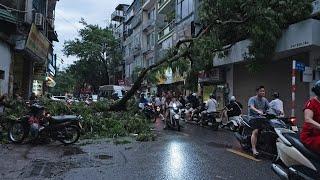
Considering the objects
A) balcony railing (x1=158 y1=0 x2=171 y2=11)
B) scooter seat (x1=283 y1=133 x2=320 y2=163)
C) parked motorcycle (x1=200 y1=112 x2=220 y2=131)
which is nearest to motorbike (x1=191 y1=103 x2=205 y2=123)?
parked motorcycle (x1=200 y1=112 x2=220 y2=131)

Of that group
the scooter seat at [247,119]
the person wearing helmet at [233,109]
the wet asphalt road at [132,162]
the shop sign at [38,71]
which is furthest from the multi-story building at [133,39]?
the scooter seat at [247,119]

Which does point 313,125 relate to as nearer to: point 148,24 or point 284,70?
point 284,70

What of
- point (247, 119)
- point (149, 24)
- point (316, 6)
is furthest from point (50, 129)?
point (149, 24)

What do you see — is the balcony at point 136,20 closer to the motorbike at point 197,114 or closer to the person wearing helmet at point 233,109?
the motorbike at point 197,114

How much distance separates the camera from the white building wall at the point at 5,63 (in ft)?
72.4

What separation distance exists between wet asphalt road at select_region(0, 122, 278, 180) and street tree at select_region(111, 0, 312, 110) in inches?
326

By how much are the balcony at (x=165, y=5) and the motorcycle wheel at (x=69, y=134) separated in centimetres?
3264

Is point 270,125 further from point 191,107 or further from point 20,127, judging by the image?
point 191,107

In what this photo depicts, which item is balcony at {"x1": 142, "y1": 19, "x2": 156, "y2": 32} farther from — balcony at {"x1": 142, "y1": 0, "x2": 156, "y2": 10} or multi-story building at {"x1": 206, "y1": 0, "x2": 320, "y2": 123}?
multi-story building at {"x1": 206, "y1": 0, "x2": 320, "y2": 123}

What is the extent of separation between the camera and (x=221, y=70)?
30359 mm

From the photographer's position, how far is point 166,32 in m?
47.9

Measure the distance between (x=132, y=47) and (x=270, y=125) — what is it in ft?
207

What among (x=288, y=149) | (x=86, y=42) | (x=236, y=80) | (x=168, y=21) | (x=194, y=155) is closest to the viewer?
(x=288, y=149)

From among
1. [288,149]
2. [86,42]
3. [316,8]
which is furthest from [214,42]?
[86,42]
